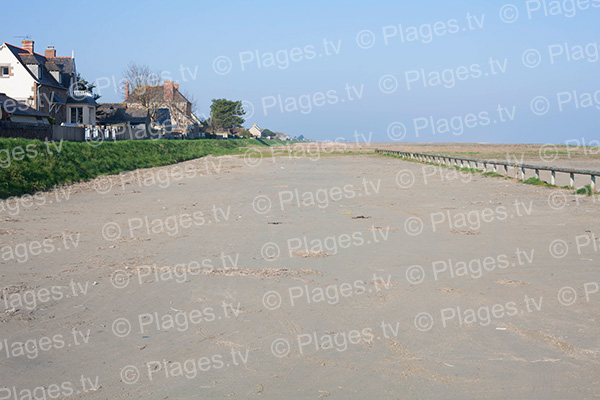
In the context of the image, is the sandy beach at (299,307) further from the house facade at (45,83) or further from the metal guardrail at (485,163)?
the house facade at (45,83)

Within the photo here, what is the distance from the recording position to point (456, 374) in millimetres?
5219

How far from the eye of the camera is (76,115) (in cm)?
5678

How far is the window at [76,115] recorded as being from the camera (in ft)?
186

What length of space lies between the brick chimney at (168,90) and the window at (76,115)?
3449 centimetres

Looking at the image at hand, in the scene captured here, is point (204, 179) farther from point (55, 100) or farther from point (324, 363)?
point (55, 100)

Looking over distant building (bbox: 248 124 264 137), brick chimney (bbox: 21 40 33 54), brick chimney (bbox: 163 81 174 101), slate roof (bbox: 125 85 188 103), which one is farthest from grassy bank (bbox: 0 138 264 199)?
distant building (bbox: 248 124 264 137)

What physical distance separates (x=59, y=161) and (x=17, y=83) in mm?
28246

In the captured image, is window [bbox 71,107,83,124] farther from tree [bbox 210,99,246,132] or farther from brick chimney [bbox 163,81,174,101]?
tree [bbox 210,99,246,132]

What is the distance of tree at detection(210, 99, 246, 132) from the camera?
129 metres

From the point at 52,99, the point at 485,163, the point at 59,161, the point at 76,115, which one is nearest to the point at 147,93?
the point at 76,115

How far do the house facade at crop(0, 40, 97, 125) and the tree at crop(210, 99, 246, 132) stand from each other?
70.2 meters

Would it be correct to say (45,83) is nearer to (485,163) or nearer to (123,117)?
(123,117)

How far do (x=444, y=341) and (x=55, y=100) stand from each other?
174 feet

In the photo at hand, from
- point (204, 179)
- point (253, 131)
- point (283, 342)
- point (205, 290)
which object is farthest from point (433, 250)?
point (253, 131)
